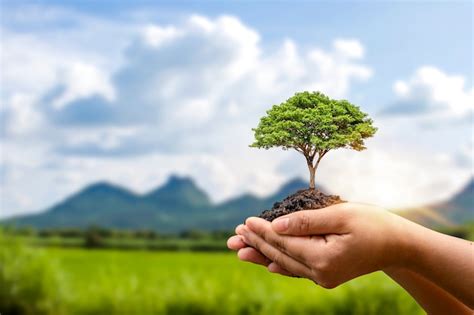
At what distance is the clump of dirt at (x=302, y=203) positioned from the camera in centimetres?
217

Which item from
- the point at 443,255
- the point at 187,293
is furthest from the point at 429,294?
the point at 187,293

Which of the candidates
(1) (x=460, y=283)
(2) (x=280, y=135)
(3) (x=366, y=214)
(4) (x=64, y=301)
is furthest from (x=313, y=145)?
(4) (x=64, y=301)

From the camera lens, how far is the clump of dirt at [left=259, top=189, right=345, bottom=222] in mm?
2172

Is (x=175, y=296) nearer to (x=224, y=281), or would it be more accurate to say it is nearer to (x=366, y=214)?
(x=224, y=281)

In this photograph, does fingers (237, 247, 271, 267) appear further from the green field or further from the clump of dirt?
the green field

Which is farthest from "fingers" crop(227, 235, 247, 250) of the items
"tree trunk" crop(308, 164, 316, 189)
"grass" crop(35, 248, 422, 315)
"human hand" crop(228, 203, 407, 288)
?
"grass" crop(35, 248, 422, 315)

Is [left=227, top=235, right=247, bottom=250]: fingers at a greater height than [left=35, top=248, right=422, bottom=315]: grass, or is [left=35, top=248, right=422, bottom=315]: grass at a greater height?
[left=227, top=235, right=247, bottom=250]: fingers

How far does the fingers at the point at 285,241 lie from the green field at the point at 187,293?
4.98 metres

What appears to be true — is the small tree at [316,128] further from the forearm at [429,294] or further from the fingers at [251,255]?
the forearm at [429,294]

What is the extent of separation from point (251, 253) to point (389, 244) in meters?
0.47

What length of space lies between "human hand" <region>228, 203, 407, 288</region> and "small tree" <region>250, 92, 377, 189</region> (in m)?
0.26

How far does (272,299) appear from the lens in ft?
23.0

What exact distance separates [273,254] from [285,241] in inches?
4.1

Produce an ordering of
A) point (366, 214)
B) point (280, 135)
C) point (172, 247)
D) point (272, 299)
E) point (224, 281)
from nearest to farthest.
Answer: point (366, 214)
point (280, 135)
point (272, 299)
point (224, 281)
point (172, 247)
